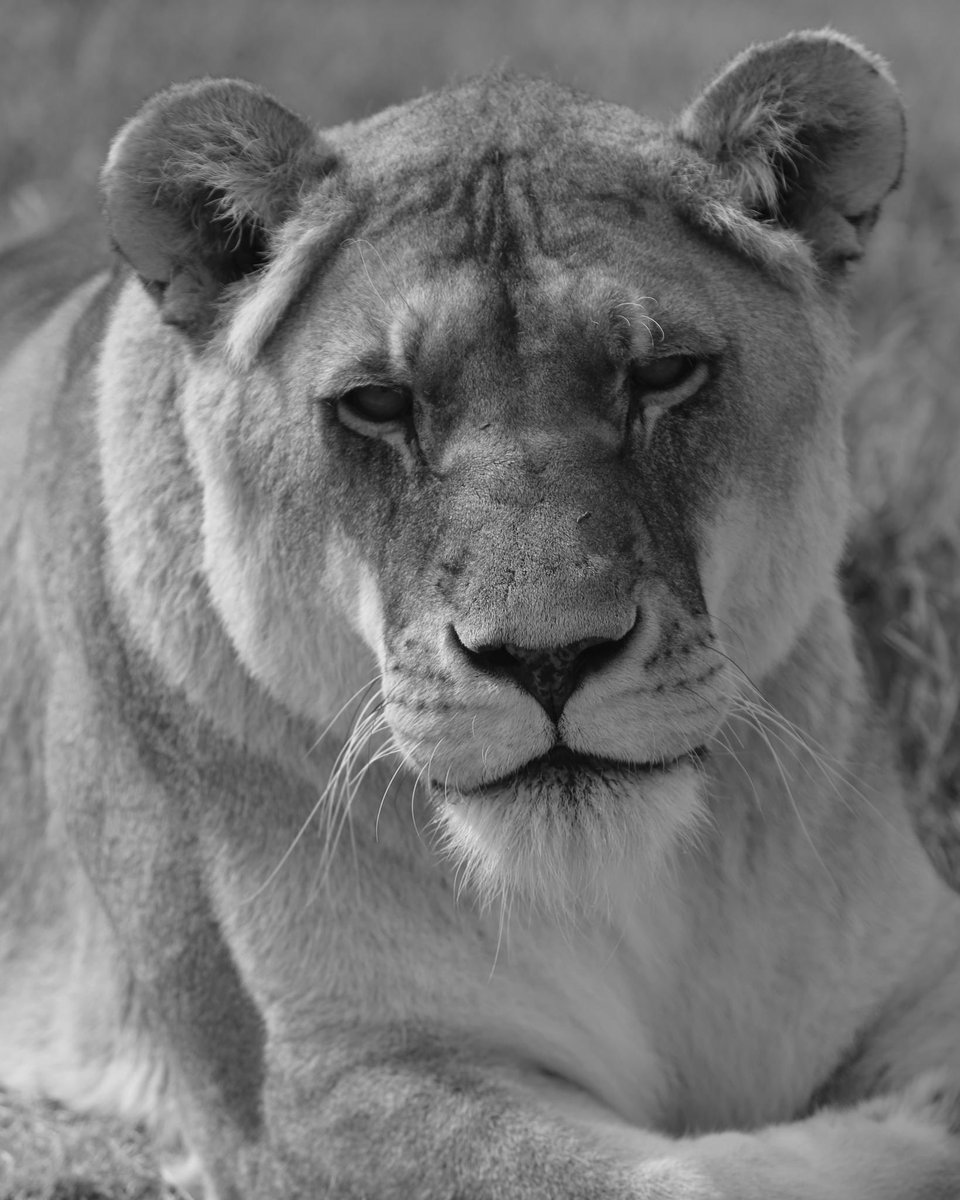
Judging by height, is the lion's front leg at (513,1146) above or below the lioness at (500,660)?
below

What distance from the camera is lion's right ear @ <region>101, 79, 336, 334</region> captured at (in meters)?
2.72

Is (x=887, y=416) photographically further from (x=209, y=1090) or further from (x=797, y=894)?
(x=209, y=1090)

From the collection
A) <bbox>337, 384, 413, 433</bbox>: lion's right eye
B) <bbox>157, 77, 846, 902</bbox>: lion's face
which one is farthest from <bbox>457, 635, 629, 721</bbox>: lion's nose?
<bbox>337, 384, 413, 433</bbox>: lion's right eye

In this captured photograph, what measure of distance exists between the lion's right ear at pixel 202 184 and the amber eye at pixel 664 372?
1.92 feet

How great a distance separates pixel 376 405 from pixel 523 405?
0.22 meters

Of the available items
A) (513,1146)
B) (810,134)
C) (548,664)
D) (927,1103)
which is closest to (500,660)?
(548,664)

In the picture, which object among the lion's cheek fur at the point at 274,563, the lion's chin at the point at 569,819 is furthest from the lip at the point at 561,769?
the lion's cheek fur at the point at 274,563

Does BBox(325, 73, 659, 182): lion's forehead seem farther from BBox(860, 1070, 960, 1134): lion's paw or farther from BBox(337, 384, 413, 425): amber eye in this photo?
BBox(860, 1070, 960, 1134): lion's paw

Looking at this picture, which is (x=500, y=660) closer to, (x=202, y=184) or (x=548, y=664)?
(x=548, y=664)

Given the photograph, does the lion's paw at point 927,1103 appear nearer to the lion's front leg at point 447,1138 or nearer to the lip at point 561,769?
the lion's front leg at point 447,1138

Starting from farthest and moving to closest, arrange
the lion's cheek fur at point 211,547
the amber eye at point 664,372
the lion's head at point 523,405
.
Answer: the lion's cheek fur at point 211,547
the amber eye at point 664,372
the lion's head at point 523,405

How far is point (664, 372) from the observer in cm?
262

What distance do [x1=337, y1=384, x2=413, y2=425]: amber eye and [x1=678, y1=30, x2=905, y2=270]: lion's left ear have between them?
599 mm

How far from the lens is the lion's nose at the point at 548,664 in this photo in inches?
92.5
